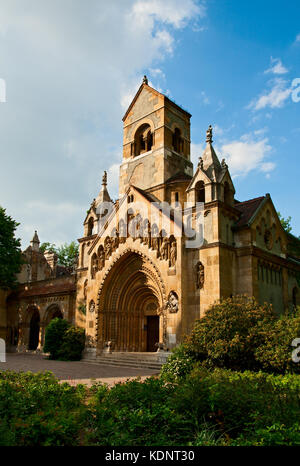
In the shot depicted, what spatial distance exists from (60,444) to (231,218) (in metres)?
16.4

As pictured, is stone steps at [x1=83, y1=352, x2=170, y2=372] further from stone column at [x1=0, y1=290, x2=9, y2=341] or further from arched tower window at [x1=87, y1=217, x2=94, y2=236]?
stone column at [x1=0, y1=290, x2=9, y2=341]

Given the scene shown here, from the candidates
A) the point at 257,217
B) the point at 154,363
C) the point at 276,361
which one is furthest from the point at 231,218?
the point at 276,361

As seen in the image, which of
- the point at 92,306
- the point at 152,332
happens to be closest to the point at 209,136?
the point at 152,332

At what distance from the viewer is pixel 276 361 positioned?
36.9ft

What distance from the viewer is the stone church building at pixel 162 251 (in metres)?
18.9

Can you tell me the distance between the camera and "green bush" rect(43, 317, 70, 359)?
76.1 feet

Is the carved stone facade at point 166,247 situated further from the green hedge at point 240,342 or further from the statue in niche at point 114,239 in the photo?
the green hedge at point 240,342

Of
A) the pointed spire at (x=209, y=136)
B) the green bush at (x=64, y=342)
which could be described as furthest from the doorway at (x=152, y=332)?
the pointed spire at (x=209, y=136)

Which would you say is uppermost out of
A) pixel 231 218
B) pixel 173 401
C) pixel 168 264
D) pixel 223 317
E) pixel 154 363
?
pixel 231 218

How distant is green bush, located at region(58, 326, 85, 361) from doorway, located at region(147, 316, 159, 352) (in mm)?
4365

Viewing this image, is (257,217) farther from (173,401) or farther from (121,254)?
(173,401)

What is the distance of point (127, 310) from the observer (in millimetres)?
23281

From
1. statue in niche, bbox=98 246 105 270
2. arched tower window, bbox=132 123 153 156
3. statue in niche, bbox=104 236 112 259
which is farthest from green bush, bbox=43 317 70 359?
arched tower window, bbox=132 123 153 156

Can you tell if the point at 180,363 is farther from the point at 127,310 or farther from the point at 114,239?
the point at 114,239
